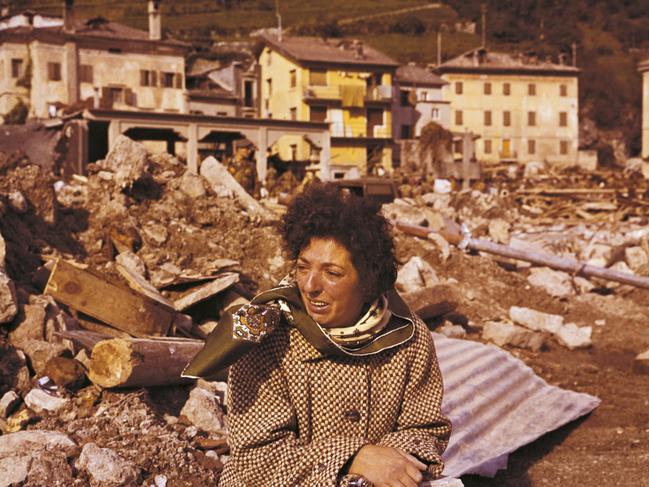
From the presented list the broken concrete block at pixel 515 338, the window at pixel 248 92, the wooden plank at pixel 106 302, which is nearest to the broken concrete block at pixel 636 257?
the broken concrete block at pixel 515 338

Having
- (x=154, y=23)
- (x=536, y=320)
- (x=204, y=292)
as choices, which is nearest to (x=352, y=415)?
(x=204, y=292)

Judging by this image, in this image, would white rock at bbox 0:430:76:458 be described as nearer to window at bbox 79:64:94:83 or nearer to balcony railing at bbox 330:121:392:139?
window at bbox 79:64:94:83

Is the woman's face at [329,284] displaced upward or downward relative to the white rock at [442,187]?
upward

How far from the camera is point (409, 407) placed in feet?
11.3

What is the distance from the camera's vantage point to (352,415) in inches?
132

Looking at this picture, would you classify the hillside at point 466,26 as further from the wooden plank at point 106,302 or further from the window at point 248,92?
the wooden plank at point 106,302

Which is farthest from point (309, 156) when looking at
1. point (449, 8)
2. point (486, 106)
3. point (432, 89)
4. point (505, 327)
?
point (449, 8)

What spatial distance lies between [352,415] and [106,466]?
2.57 metres

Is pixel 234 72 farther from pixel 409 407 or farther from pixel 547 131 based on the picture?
pixel 409 407

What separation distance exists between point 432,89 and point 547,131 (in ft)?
35.7

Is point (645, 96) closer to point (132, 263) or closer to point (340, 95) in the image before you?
point (340, 95)

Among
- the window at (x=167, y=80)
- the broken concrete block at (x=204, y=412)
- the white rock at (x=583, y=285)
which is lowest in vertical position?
the white rock at (x=583, y=285)

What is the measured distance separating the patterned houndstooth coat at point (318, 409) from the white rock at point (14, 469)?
2.38 meters

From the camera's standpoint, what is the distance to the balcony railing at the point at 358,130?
1831 inches
